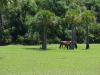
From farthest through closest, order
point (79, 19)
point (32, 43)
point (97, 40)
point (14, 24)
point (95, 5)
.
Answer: point (95, 5)
point (97, 40)
point (14, 24)
point (32, 43)
point (79, 19)

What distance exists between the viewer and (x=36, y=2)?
233 feet

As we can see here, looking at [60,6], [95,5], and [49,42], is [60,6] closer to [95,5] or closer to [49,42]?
[49,42]

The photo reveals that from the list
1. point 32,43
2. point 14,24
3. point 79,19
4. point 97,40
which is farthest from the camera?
point 97,40

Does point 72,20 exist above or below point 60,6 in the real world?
below

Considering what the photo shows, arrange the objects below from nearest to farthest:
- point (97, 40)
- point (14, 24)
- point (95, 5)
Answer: point (14, 24) < point (97, 40) < point (95, 5)

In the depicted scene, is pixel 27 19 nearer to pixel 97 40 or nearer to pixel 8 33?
pixel 8 33

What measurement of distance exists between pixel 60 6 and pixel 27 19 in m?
8.40

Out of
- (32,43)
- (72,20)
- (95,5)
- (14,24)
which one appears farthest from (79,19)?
(95,5)

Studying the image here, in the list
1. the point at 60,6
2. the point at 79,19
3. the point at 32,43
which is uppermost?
the point at 60,6

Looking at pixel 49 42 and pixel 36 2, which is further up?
pixel 36 2

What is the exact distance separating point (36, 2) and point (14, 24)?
829cm

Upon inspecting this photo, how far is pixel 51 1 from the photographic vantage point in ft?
216

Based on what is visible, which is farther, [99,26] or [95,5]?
[95,5]

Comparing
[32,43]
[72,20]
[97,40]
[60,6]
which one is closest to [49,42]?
[32,43]
